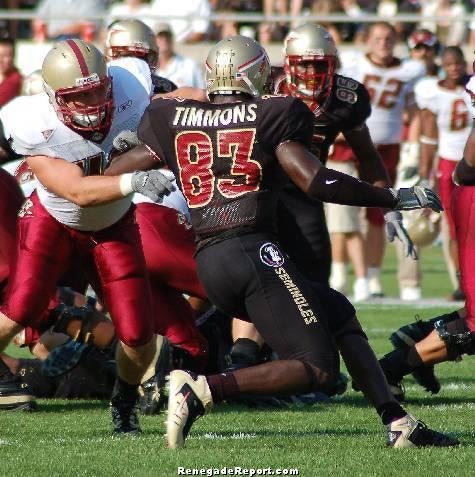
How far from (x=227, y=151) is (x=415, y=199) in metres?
0.66

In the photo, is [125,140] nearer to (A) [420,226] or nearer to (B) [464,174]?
(B) [464,174]

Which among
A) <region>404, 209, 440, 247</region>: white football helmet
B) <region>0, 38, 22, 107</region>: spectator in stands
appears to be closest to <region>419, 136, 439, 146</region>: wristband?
<region>404, 209, 440, 247</region>: white football helmet

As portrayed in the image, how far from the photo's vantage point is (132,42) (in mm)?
7180

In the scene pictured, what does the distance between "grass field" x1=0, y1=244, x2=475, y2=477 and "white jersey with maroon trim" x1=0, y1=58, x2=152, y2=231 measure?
2.78 feet

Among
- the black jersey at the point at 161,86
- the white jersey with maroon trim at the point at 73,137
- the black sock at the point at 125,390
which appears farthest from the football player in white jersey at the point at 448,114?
the black sock at the point at 125,390

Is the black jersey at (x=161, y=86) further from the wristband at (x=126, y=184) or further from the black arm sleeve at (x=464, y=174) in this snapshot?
the wristband at (x=126, y=184)

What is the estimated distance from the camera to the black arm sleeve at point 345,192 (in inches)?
180

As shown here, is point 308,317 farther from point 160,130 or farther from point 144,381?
point 144,381

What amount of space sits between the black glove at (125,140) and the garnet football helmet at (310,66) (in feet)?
4.83

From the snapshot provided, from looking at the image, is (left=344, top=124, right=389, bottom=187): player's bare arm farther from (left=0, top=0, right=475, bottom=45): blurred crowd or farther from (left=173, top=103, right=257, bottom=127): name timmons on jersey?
(left=0, top=0, right=475, bottom=45): blurred crowd

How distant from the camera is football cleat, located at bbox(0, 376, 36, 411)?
5.93 meters

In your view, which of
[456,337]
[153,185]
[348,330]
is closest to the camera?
[153,185]

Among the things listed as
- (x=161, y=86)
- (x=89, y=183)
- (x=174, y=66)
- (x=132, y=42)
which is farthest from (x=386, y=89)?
(x=89, y=183)

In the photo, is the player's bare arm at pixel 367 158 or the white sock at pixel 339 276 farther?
the white sock at pixel 339 276
